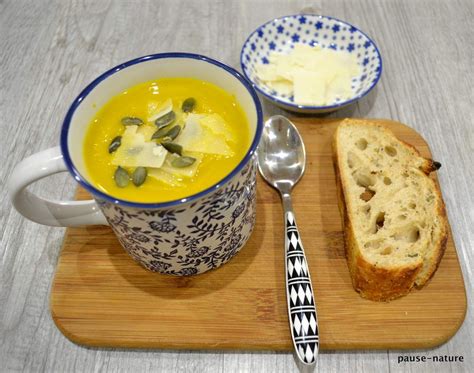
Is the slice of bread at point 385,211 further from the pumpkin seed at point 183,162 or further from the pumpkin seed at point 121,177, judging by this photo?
the pumpkin seed at point 121,177

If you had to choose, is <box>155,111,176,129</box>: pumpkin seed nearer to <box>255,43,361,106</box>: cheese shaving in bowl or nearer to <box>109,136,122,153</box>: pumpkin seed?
<box>109,136,122,153</box>: pumpkin seed

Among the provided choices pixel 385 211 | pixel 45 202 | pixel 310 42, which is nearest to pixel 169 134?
pixel 45 202

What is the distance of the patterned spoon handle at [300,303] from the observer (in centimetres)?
95

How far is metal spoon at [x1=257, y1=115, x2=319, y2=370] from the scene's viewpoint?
96cm

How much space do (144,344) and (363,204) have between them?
0.65 meters

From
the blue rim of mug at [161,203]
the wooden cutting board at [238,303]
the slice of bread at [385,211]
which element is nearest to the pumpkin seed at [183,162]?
the blue rim of mug at [161,203]

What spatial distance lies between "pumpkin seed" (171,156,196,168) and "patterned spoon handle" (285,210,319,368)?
341mm

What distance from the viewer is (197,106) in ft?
3.44

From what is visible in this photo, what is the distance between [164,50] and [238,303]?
121 cm

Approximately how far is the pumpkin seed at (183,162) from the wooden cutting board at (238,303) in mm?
314

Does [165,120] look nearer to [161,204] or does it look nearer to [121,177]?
[121,177]

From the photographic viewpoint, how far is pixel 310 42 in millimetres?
1720

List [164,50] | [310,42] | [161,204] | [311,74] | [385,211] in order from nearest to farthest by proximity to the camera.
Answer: [161,204], [385,211], [311,74], [310,42], [164,50]

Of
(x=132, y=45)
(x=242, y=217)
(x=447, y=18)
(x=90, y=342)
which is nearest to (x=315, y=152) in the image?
(x=242, y=217)
